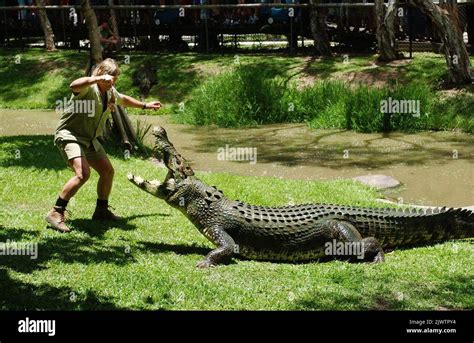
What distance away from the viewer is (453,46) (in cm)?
1614

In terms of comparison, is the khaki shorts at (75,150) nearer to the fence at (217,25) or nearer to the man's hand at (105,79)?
the man's hand at (105,79)

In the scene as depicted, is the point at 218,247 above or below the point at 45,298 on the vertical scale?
below

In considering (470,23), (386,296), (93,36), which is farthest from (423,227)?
(470,23)

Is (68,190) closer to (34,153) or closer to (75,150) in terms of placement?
(75,150)

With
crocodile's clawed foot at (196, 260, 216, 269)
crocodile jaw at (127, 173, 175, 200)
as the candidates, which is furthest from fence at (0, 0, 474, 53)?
crocodile's clawed foot at (196, 260, 216, 269)

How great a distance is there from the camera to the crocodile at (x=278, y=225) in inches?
280

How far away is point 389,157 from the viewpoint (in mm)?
12828

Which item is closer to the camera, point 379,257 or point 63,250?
point 63,250

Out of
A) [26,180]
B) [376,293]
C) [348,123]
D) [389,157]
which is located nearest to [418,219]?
[376,293]

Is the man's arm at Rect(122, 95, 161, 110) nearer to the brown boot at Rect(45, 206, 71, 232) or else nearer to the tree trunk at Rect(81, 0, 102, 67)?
the brown boot at Rect(45, 206, 71, 232)

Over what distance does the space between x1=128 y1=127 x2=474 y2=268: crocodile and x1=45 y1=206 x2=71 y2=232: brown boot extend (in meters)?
0.75

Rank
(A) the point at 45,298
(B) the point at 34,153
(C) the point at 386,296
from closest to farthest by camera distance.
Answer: (A) the point at 45,298, (C) the point at 386,296, (B) the point at 34,153

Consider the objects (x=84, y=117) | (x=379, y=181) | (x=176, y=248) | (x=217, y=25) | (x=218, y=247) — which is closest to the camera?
(x=218, y=247)

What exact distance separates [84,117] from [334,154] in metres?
6.42
